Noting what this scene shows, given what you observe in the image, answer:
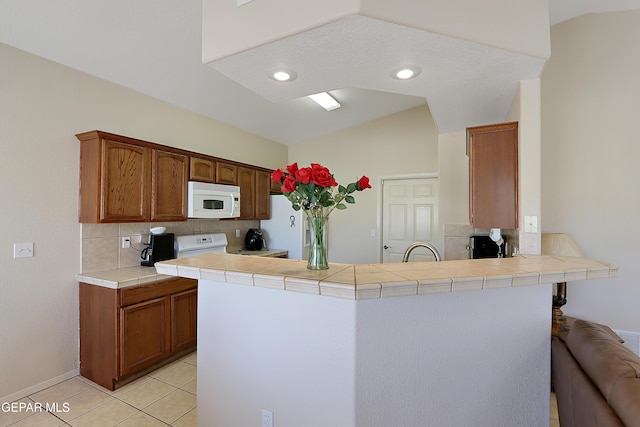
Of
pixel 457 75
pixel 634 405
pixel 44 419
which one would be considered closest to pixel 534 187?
pixel 457 75

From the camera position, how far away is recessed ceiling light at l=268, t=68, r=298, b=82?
67.4 inches

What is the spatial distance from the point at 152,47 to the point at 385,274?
263 cm

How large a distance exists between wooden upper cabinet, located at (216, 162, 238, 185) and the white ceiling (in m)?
0.69

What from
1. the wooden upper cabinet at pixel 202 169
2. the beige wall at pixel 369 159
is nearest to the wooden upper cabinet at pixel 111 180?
the wooden upper cabinet at pixel 202 169

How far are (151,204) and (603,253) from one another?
14.2 ft

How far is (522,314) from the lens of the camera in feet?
4.68

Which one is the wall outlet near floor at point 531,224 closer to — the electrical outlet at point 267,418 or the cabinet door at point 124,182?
the electrical outlet at point 267,418

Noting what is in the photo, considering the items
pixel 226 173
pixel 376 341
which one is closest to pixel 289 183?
pixel 376 341

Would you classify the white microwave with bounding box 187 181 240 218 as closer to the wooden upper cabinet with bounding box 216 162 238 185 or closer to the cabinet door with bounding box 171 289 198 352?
the wooden upper cabinet with bounding box 216 162 238 185

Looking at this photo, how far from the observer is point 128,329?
2.36 m

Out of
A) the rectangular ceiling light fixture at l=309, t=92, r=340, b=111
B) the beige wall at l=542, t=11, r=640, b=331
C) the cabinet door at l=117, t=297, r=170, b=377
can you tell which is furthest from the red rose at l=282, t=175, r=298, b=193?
the beige wall at l=542, t=11, r=640, b=331

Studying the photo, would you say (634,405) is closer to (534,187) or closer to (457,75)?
(534,187)

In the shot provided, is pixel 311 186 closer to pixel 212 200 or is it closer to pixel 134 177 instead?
pixel 134 177

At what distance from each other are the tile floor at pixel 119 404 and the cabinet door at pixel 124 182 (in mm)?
1361
